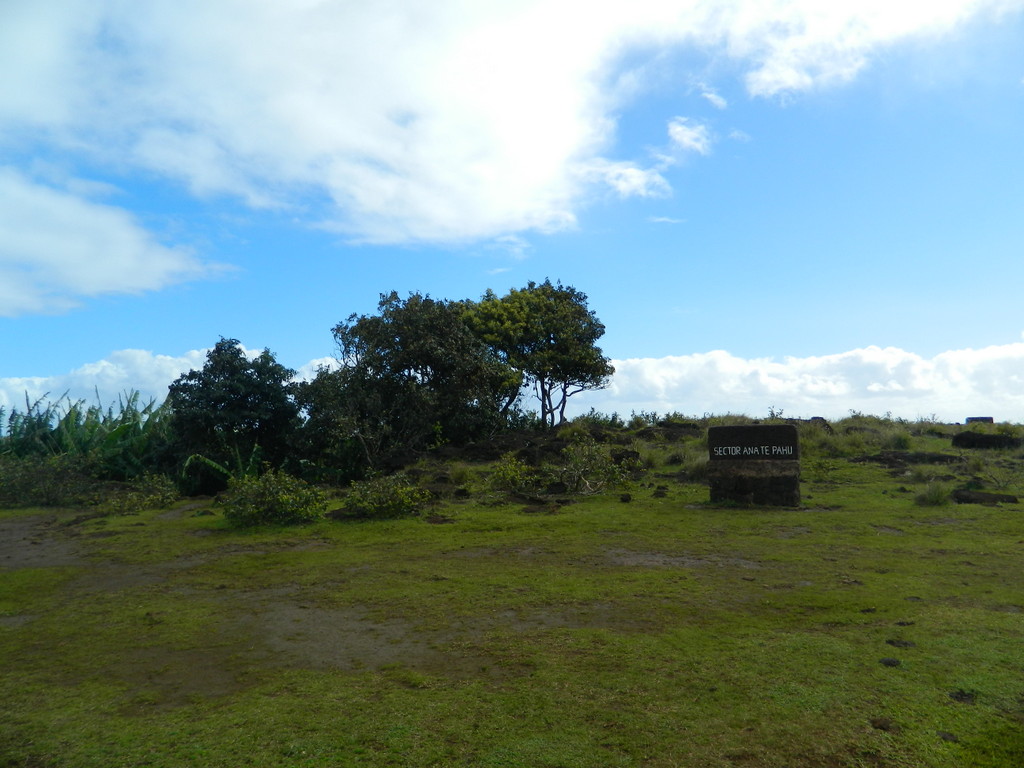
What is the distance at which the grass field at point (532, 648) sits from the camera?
423 centimetres

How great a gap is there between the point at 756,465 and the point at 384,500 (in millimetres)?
5870

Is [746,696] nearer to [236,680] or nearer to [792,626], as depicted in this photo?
A: [792,626]

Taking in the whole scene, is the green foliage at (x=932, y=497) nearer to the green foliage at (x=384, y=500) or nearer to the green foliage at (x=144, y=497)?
the green foliage at (x=384, y=500)

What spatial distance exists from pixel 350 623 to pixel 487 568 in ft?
7.32

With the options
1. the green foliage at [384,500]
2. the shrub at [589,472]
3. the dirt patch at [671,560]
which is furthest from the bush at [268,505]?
the dirt patch at [671,560]

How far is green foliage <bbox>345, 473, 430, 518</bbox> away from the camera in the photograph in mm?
12266

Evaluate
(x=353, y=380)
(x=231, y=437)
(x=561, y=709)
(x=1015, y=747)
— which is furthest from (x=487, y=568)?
(x=231, y=437)

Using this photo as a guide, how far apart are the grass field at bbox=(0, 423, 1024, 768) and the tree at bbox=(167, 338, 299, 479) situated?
28.8 ft

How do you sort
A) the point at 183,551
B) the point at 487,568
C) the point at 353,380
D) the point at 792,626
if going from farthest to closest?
the point at 353,380, the point at 183,551, the point at 487,568, the point at 792,626

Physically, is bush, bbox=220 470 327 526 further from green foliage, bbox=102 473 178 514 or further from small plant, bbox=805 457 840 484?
small plant, bbox=805 457 840 484

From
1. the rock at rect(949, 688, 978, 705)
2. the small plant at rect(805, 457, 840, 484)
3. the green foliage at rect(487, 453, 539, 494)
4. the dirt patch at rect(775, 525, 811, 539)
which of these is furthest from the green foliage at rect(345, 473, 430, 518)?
the rock at rect(949, 688, 978, 705)

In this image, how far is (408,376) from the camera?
1984 cm

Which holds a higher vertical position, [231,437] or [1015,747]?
[231,437]

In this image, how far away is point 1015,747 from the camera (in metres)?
4.09
